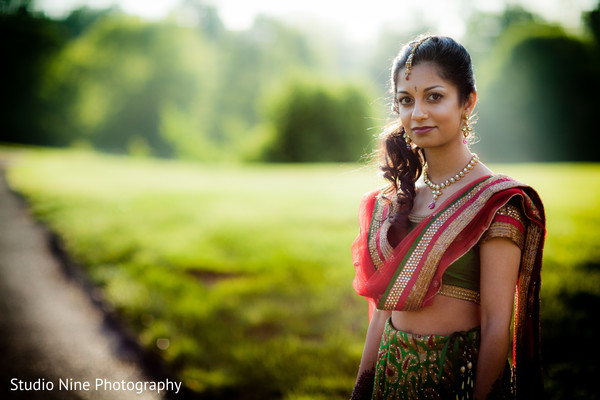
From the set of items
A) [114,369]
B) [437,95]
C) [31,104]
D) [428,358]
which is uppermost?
[31,104]

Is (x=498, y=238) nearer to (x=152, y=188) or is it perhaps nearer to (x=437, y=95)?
(x=437, y=95)

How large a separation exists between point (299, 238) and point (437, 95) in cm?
557

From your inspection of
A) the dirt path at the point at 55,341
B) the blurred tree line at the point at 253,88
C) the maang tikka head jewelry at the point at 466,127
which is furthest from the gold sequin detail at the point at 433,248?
the blurred tree line at the point at 253,88

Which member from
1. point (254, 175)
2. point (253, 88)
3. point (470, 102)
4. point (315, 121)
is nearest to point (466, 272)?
point (470, 102)

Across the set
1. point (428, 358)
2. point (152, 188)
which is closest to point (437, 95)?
point (428, 358)

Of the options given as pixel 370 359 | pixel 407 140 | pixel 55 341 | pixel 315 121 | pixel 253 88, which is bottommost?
pixel 55 341

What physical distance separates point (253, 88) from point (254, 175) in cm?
3281

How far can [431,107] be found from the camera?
1919 millimetres

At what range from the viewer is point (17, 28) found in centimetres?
4466

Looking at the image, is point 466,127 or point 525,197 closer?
point 525,197

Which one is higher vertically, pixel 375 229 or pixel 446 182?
pixel 446 182

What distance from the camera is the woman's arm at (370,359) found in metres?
2.23

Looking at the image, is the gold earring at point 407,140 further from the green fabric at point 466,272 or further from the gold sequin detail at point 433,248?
the green fabric at point 466,272

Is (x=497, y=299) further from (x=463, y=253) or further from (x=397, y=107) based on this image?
(x=397, y=107)
